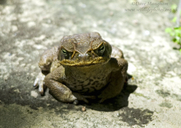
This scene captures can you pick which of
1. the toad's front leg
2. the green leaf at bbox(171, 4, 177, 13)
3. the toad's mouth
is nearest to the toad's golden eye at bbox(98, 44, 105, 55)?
the toad's mouth

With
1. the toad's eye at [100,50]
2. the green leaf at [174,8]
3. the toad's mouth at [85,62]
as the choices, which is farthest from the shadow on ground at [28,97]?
the green leaf at [174,8]

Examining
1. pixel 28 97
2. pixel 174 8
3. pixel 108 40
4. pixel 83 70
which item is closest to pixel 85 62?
pixel 83 70

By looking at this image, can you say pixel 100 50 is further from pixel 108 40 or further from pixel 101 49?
pixel 108 40

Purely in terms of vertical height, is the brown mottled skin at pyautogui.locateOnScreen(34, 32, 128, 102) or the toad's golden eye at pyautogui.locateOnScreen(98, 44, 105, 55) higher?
the toad's golden eye at pyautogui.locateOnScreen(98, 44, 105, 55)

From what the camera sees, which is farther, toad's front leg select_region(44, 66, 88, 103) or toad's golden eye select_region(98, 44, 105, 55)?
toad's front leg select_region(44, 66, 88, 103)

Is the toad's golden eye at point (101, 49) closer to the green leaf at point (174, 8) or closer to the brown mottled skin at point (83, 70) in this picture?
the brown mottled skin at point (83, 70)

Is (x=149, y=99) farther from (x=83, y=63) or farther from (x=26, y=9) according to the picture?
(x=26, y=9)

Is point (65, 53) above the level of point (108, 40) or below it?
above

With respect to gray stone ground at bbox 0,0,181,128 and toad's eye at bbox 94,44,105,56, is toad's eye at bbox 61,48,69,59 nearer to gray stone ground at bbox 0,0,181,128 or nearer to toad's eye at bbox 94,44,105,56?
toad's eye at bbox 94,44,105,56
